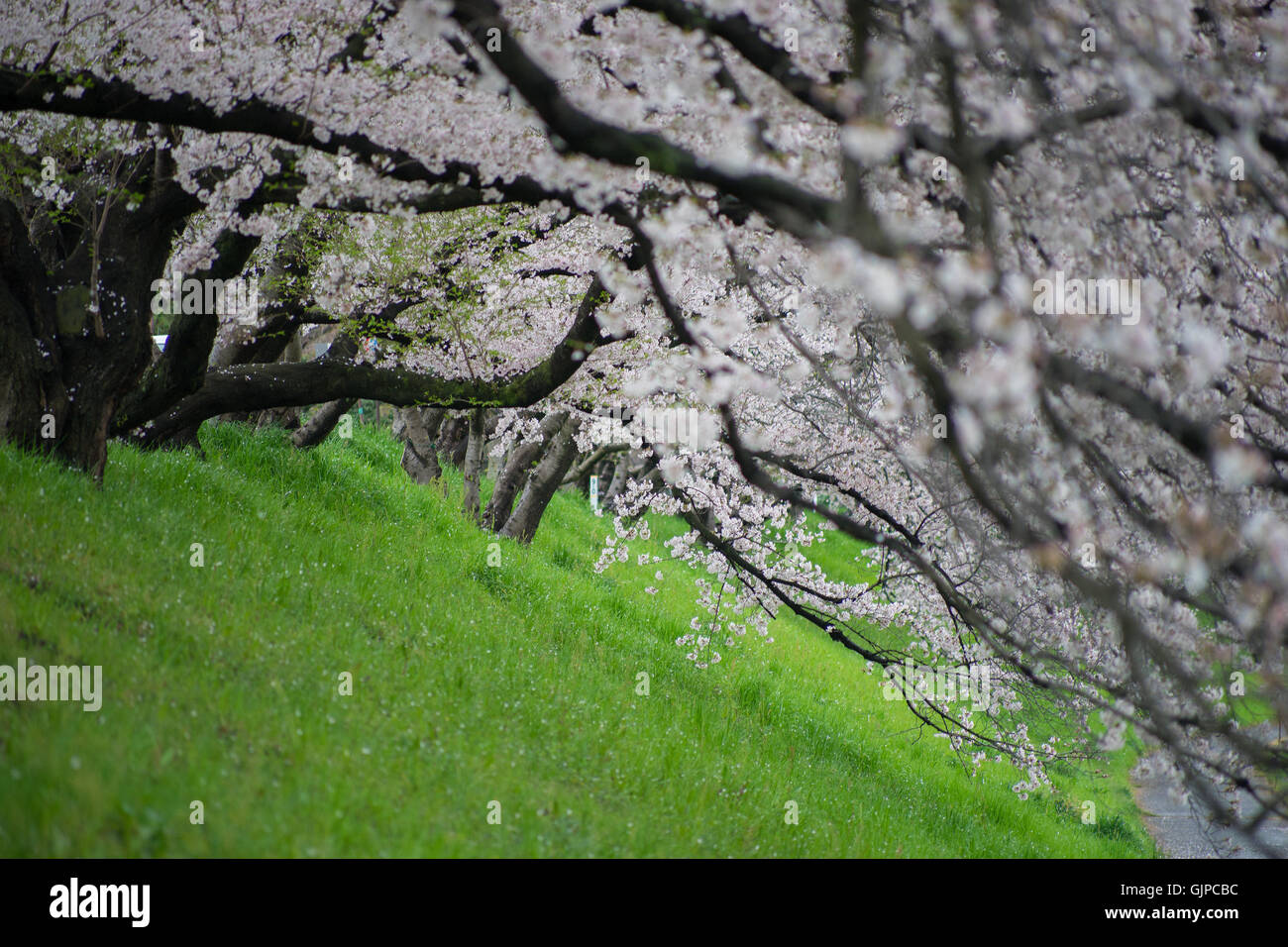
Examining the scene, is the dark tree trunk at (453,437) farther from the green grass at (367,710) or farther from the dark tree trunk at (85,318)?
the dark tree trunk at (85,318)

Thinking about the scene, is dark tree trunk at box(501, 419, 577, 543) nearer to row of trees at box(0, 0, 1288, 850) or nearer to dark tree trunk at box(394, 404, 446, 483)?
dark tree trunk at box(394, 404, 446, 483)

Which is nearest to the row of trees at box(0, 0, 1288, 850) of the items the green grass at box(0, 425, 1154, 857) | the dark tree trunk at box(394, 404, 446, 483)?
the green grass at box(0, 425, 1154, 857)

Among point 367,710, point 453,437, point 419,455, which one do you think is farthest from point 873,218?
point 453,437

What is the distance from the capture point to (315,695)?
6152 mm

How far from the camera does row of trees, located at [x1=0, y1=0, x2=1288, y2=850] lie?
4.46 metres

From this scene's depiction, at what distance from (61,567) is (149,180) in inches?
145

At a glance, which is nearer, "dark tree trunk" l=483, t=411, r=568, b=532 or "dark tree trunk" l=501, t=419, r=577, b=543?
"dark tree trunk" l=501, t=419, r=577, b=543

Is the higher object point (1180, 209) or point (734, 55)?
point (734, 55)

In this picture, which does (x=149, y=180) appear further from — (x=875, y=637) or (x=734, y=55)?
(x=875, y=637)

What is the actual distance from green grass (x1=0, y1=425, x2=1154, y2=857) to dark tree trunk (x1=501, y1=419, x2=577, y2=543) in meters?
1.59

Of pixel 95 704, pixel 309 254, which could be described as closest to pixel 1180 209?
pixel 95 704
